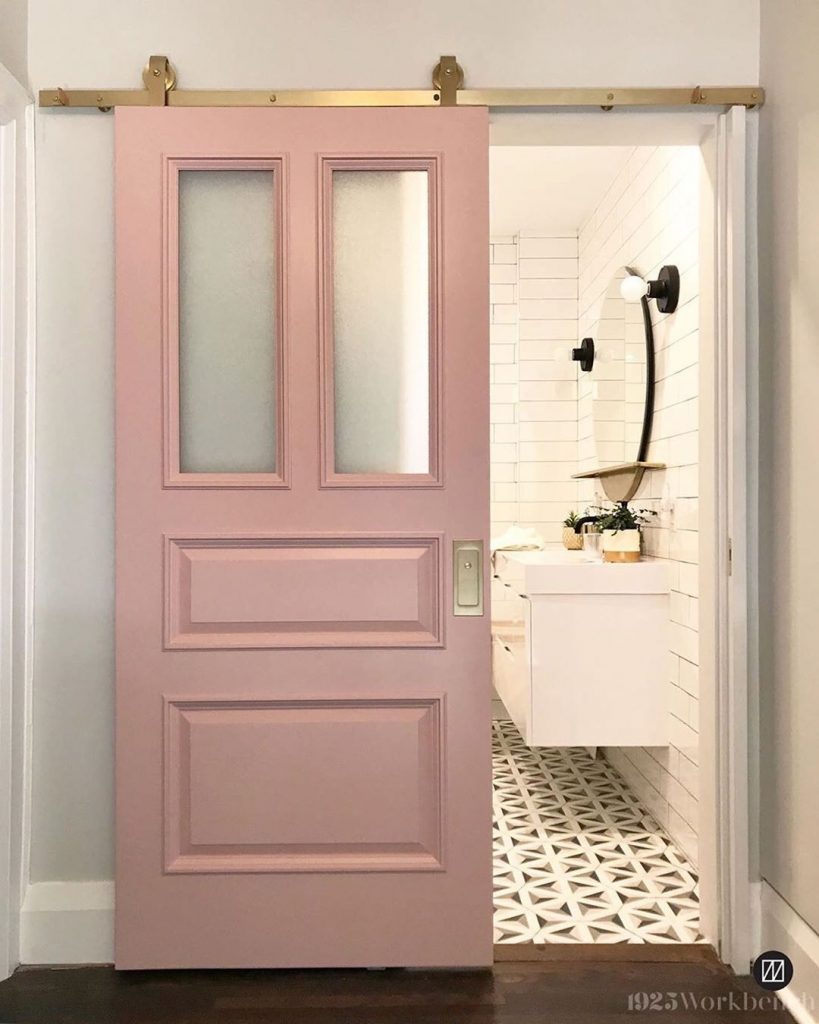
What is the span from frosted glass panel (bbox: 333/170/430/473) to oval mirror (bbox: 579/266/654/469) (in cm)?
154

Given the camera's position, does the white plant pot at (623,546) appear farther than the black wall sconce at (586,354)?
No

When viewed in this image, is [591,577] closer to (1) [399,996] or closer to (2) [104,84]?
(1) [399,996]

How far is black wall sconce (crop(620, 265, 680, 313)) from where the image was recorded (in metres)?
3.13

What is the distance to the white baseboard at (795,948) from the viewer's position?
6.40ft

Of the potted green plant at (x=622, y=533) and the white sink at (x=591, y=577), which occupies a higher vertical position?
the potted green plant at (x=622, y=533)

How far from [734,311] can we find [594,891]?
1.72 m

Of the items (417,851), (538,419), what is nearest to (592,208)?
(538,419)

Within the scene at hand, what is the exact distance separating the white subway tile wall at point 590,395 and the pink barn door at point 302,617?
3.48 ft

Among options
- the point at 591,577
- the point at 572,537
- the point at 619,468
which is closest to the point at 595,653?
the point at 591,577

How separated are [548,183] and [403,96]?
2.22 metres

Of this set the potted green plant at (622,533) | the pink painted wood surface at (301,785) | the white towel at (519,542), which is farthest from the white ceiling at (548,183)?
the pink painted wood surface at (301,785)

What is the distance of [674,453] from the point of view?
10.4ft

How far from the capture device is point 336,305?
225 cm

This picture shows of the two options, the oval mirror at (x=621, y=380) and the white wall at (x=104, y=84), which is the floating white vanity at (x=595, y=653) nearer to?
the oval mirror at (x=621, y=380)
